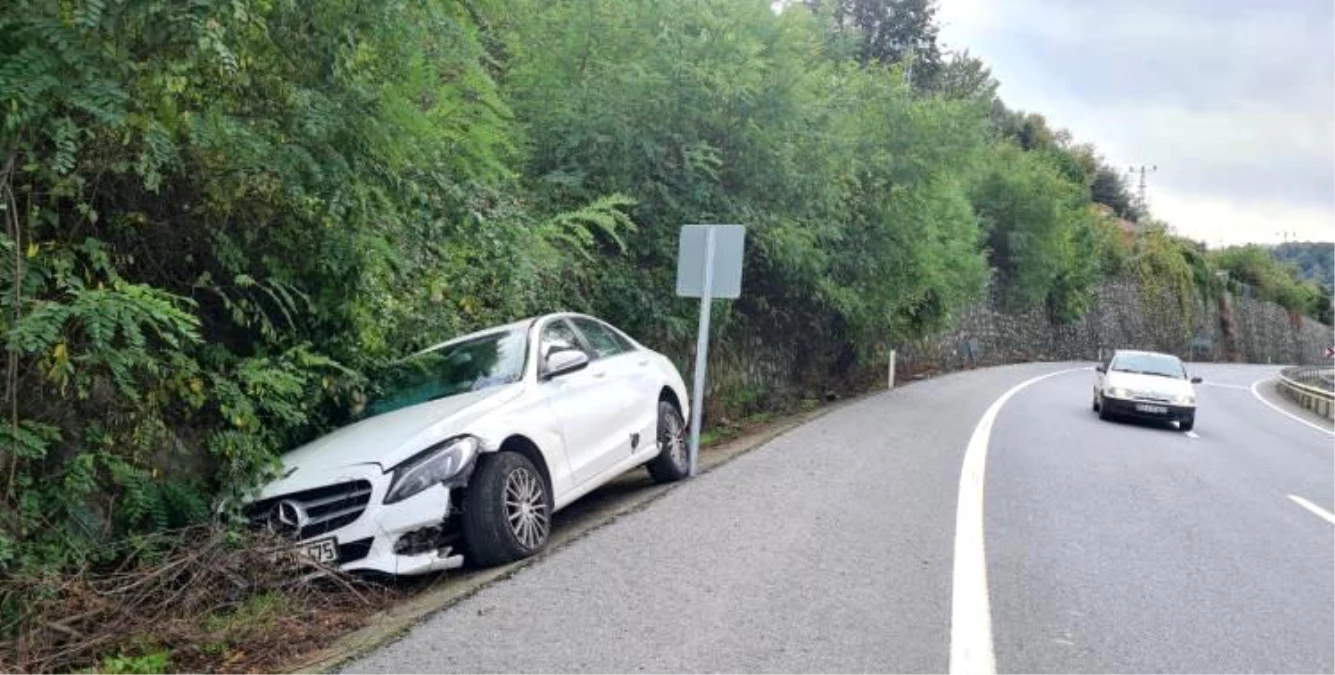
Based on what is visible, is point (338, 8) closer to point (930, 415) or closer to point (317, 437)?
point (317, 437)

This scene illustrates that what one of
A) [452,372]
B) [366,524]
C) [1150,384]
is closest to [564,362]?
[452,372]

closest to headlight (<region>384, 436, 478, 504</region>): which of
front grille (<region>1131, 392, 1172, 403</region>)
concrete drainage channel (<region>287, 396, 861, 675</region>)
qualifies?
concrete drainage channel (<region>287, 396, 861, 675</region>)

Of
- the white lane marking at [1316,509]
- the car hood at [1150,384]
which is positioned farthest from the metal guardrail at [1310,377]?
the white lane marking at [1316,509]

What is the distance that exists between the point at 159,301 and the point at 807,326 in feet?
53.8

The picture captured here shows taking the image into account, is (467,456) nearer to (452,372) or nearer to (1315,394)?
(452,372)

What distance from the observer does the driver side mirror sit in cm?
724

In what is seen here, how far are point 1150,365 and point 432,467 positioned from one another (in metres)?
16.8

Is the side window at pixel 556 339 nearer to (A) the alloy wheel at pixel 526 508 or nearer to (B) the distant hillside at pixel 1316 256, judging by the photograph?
(A) the alloy wheel at pixel 526 508

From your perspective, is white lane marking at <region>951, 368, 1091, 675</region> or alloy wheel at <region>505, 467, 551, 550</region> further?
alloy wheel at <region>505, 467, 551, 550</region>

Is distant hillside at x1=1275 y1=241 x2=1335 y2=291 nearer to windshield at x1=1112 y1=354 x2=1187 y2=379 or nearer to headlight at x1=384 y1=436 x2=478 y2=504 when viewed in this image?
windshield at x1=1112 y1=354 x2=1187 y2=379

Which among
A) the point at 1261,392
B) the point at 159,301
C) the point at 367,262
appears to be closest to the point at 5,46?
the point at 159,301

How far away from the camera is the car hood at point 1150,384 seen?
17516 millimetres

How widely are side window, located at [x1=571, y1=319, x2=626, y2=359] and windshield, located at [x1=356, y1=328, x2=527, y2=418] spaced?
82 centimetres

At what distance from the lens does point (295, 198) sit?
6.35 metres
